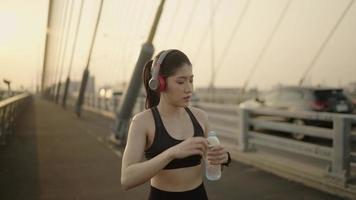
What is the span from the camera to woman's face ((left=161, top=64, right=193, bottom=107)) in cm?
228

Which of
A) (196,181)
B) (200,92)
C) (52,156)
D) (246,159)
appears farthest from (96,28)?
(200,92)

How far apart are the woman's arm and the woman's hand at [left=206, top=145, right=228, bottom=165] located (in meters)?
0.06

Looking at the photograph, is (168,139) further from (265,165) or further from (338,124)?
(265,165)

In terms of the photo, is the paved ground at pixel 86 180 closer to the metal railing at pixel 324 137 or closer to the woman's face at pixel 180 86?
the metal railing at pixel 324 137

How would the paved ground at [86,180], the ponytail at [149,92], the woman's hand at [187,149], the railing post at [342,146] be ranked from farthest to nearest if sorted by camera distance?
the paved ground at [86,180]
the railing post at [342,146]
the ponytail at [149,92]
the woman's hand at [187,149]

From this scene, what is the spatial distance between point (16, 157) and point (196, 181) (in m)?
8.41

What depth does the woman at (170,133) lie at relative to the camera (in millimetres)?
2199

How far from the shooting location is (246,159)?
838cm

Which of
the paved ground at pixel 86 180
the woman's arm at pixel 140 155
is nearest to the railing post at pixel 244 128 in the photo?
the paved ground at pixel 86 180

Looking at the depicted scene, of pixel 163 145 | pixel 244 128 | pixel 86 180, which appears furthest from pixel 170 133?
pixel 244 128

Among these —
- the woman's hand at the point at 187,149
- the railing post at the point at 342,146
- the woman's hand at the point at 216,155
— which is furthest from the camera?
the railing post at the point at 342,146

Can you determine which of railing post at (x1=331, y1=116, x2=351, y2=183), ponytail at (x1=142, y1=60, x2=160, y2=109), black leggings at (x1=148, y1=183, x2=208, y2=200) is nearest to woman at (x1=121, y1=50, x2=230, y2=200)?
black leggings at (x1=148, y1=183, x2=208, y2=200)

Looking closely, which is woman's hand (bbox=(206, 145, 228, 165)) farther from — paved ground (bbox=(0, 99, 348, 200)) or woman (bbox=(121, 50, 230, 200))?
paved ground (bbox=(0, 99, 348, 200))

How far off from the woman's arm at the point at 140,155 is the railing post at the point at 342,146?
449cm
